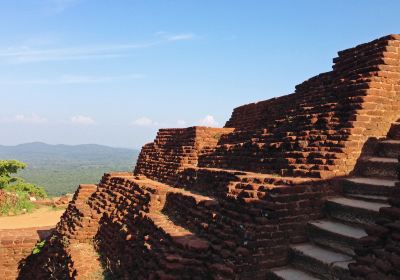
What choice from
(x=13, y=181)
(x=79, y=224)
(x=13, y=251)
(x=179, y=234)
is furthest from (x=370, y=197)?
(x=13, y=181)

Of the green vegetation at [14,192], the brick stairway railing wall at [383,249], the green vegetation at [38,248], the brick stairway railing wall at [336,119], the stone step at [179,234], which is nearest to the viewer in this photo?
the brick stairway railing wall at [383,249]

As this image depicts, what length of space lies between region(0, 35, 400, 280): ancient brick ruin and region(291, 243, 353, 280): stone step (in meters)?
0.01

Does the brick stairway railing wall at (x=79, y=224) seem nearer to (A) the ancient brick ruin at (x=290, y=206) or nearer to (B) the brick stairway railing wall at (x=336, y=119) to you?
(A) the ancient brick ruin at (x=290, y=206)

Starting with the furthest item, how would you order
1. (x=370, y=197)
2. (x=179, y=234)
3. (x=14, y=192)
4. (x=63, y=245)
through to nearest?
(x=14, y=192) < (x=63, y=245) < (x=179, y=234) < (x=370, y=197)

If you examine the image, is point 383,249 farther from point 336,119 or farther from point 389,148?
point 336,119

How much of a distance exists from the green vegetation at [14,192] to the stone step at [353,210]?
557 inches

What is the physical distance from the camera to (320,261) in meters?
3.96

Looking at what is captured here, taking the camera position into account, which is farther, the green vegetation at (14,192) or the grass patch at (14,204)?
the green vegetation at (14,192)

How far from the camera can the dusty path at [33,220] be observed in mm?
13211

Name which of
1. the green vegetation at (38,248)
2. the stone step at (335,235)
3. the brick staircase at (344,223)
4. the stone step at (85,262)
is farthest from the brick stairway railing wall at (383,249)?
the green vegetation at (38,248)

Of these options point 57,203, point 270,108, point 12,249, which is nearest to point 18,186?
→ point 57,203

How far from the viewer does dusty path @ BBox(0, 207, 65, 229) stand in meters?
13.2

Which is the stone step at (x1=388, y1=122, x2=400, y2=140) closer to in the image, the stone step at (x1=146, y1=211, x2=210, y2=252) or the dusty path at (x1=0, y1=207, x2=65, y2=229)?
the stone step at (x1=146, y1=211, x2=210, y2=252)

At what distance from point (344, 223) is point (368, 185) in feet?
1.73
